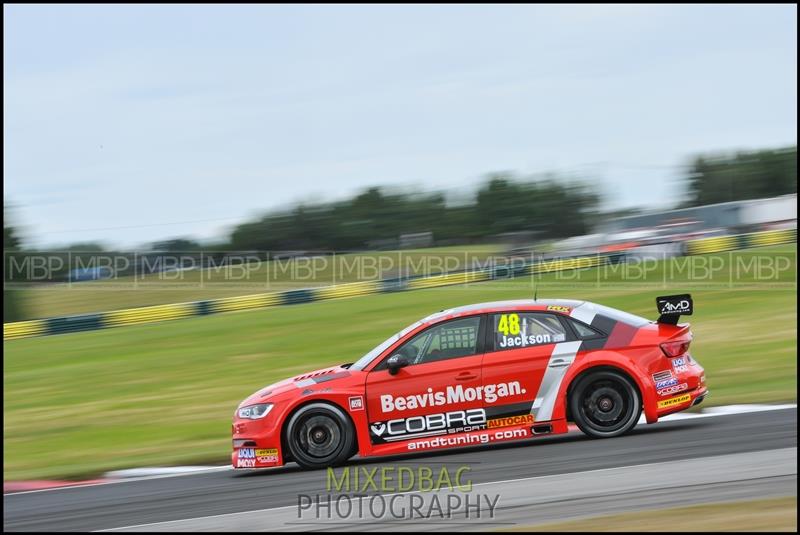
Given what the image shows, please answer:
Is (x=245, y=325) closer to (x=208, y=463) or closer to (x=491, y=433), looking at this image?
(x=208, y=463)

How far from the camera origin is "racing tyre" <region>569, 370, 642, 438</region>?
25.9 ft

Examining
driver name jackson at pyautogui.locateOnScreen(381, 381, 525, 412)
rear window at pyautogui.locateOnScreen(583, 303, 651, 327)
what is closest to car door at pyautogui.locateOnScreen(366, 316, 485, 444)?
driver name jackson at pyautogui.locateOnScreen(381, 381, 525, 412)

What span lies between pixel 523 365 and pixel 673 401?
129 centimetres

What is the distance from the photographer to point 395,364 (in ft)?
26.3

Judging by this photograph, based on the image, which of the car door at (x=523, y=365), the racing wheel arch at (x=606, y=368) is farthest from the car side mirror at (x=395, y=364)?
the racing wheel arch at (x=606, y=368)

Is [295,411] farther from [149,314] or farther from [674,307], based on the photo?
[149,314]

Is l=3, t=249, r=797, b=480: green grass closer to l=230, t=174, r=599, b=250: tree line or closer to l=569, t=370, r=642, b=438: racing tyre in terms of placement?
l=569, t=370, r=642, b=438: racing tyre

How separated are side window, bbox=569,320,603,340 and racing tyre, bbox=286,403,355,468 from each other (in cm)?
209

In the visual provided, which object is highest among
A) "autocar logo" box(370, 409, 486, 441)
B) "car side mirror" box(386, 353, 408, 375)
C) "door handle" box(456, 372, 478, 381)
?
"car side mirror" box(386, 353, 408, 375)

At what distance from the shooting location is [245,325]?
69.4 ft

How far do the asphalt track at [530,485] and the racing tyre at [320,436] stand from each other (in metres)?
0.17

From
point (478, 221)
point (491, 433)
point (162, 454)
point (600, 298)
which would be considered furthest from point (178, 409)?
point (478, 221)

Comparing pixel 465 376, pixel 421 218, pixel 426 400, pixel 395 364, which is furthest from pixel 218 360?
pixel 421 218

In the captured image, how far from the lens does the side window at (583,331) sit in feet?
26.6
